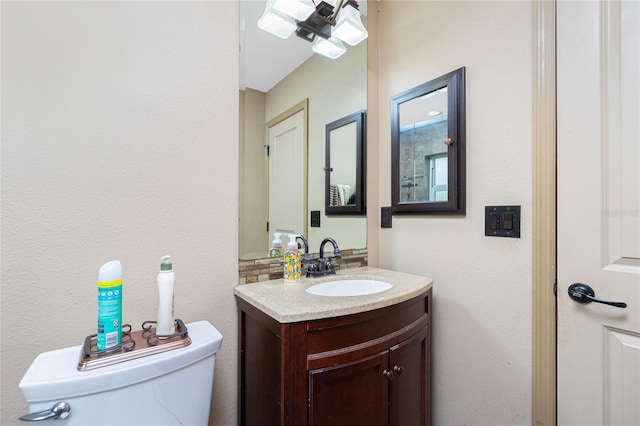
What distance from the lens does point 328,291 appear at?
129cm

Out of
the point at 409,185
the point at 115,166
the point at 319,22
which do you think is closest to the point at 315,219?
the point at 409,185

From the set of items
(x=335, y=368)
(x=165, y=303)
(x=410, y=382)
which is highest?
(x=165, y=303)

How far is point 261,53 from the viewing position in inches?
51.1

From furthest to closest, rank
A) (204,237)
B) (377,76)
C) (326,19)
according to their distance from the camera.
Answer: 1. (377,76)
2. (326,19)
3. (204,237)

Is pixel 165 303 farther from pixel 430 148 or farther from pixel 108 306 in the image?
pixel 430 148

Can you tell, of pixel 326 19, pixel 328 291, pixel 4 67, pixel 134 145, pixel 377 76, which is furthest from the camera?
pixel 377 76

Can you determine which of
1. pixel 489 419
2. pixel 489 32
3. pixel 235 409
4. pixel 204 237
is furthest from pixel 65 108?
pixel 489 419

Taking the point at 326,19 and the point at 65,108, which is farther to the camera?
the point at 326,19

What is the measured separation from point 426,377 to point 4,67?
1.78m

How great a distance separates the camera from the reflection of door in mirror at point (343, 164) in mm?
1554

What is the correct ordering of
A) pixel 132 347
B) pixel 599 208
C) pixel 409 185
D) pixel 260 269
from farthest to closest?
pixel 409 185
pixel 260 269
pixel 599 208
pixel 132 347

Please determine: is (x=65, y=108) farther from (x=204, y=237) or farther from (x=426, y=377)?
(x=426, y=377)

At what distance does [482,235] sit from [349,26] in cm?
116

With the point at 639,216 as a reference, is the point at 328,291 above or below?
below
